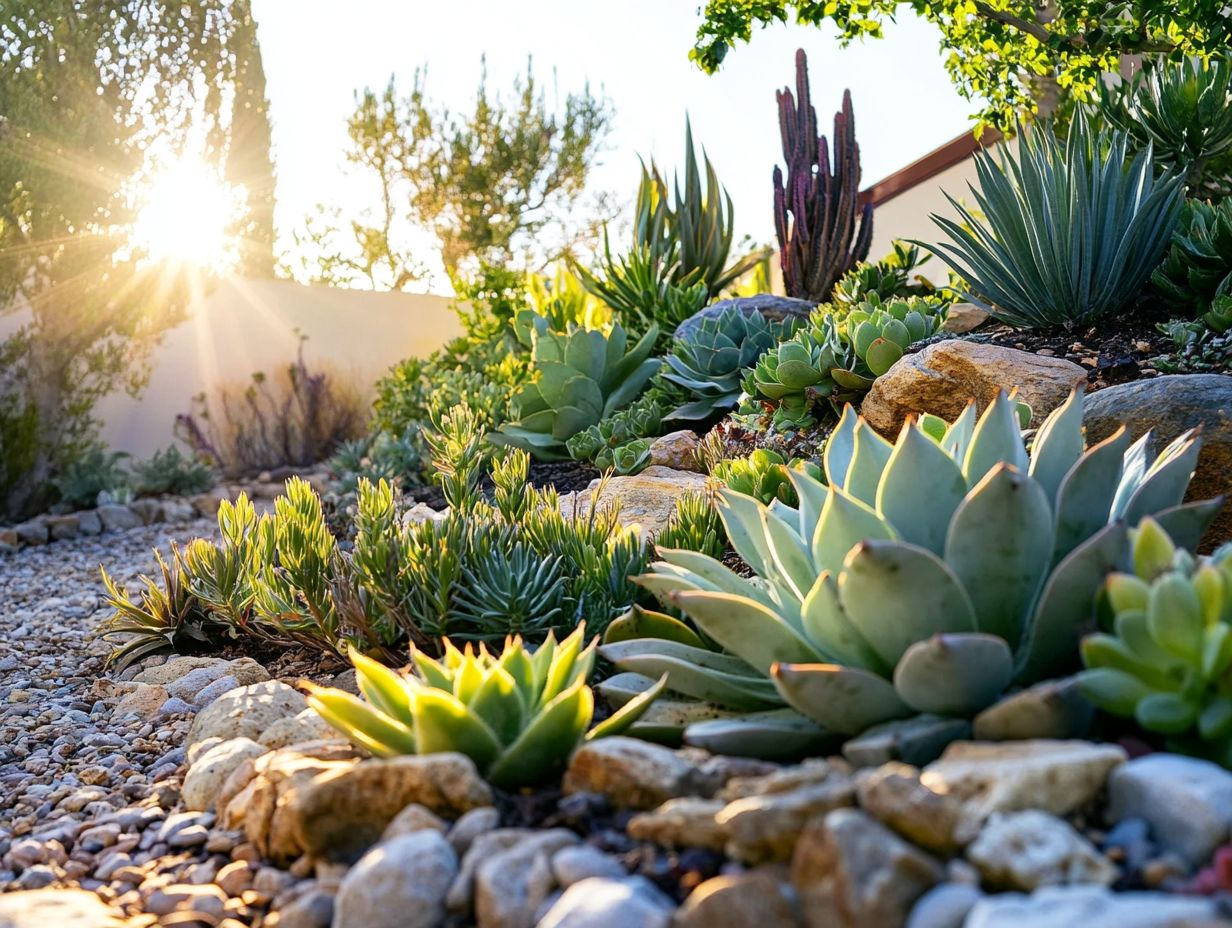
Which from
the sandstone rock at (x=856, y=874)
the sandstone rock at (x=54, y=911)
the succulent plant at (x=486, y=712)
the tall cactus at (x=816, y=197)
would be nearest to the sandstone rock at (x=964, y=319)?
the tall cactus at (x=816, y=197)

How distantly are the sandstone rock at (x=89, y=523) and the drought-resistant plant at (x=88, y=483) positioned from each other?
1.20 ft

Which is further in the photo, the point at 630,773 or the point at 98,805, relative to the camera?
the point at 98,805

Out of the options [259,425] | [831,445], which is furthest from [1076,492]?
[259,425]

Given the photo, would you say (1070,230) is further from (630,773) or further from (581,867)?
(581,867)

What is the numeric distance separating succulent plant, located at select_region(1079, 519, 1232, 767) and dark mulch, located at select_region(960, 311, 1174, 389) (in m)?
2.51

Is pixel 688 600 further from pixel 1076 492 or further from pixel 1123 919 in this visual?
pixel 1123 919

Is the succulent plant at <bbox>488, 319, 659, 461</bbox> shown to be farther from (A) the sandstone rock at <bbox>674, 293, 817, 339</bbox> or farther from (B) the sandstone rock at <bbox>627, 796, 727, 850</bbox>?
(B) the sandstone rock at <bbox>627, 796, 727, 850</bbox>

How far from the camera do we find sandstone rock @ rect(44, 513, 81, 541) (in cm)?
825

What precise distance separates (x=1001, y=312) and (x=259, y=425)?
9.11 metres

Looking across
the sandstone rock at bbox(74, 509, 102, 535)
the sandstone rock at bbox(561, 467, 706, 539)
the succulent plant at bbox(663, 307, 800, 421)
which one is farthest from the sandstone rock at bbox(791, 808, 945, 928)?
the sandstone rock at bbox(74, 509, 102, 535)

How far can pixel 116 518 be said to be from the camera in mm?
8625

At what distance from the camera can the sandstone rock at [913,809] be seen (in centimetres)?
136

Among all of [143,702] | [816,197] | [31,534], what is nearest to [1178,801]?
[143,702]

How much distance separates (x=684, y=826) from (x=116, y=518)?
8268 millimetres
